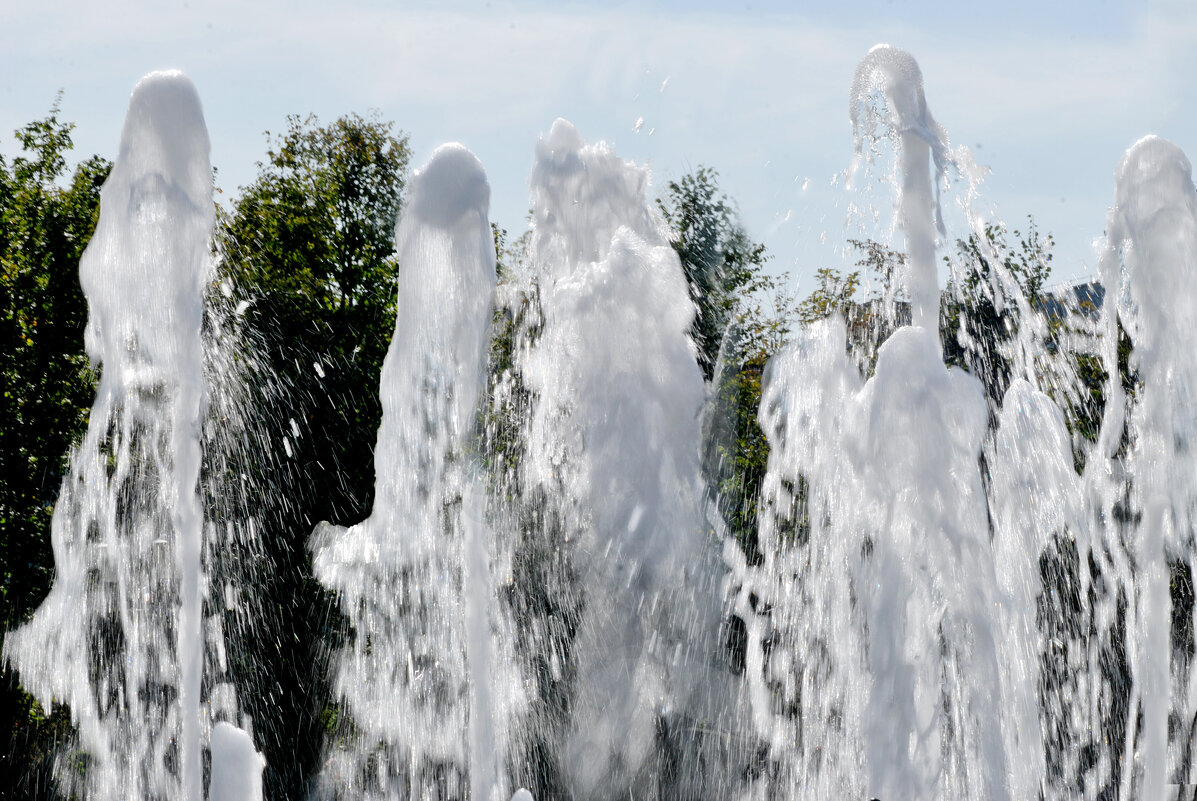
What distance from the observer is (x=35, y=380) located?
15.6 m

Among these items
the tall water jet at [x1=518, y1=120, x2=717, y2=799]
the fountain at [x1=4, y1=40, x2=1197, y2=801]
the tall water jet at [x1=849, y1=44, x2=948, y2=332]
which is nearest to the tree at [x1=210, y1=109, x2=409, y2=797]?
the fountain at [x1=4, y1=40, x2=1197, y2=801]

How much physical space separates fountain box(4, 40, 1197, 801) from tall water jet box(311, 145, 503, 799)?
0.04 meters

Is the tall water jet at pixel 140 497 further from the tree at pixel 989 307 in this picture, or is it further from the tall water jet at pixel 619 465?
the tree at pixel 989 307

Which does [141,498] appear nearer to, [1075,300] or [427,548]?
[427,548]

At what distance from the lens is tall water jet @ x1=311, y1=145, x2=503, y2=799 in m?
8.44

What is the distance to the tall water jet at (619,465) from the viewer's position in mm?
11008

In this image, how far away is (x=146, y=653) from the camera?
38.0 feet

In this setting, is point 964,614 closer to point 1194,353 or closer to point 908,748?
point 908,748

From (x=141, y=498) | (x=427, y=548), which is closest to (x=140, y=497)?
(x=141, y=498)

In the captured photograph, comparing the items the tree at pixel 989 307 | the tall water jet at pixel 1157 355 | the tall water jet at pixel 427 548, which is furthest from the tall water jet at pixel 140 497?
the tree at pixel 989 307

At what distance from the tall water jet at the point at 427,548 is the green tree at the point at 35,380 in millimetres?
3937

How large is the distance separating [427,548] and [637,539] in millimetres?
2246

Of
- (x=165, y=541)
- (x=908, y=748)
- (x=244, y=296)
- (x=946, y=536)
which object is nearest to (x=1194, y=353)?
(x=946, y=536)

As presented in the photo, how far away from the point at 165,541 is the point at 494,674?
4.35 m
